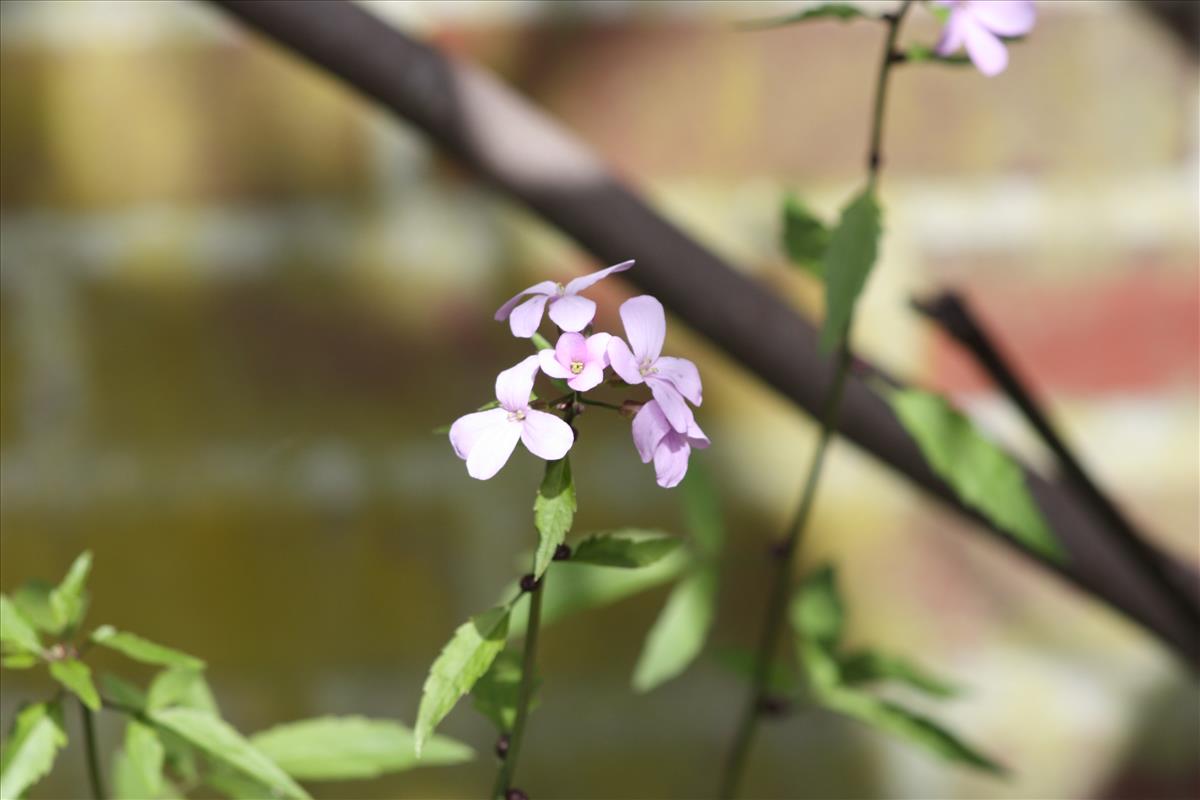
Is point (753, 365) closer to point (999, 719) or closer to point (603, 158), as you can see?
point (603, 158)

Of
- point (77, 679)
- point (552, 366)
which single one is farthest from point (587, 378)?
point (77, 679)

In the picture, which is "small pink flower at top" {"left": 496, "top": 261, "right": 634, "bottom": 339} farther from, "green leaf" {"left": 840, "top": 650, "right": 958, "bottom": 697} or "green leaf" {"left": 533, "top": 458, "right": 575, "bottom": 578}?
"green leaf" {"left": 840, "top": 650, "right": 958, "bottom": 697}

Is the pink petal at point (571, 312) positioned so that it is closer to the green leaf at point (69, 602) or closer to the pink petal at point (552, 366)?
the pink petal at point (552, 366)

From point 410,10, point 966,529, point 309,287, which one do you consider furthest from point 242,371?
point 966,529

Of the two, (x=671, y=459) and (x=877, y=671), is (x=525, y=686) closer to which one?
(x=671, y=459)

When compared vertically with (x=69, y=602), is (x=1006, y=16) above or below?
above

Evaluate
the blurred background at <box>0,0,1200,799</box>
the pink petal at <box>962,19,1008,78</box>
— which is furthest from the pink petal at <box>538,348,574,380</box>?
the blurred background at <box>0,0,1200,799</box>

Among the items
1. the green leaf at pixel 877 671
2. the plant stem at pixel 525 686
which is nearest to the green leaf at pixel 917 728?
the green leaf at pixel 877 671

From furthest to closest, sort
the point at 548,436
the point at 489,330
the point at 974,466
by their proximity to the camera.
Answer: the point at 489,330 < the point at 974,466 < the point at 548,436
